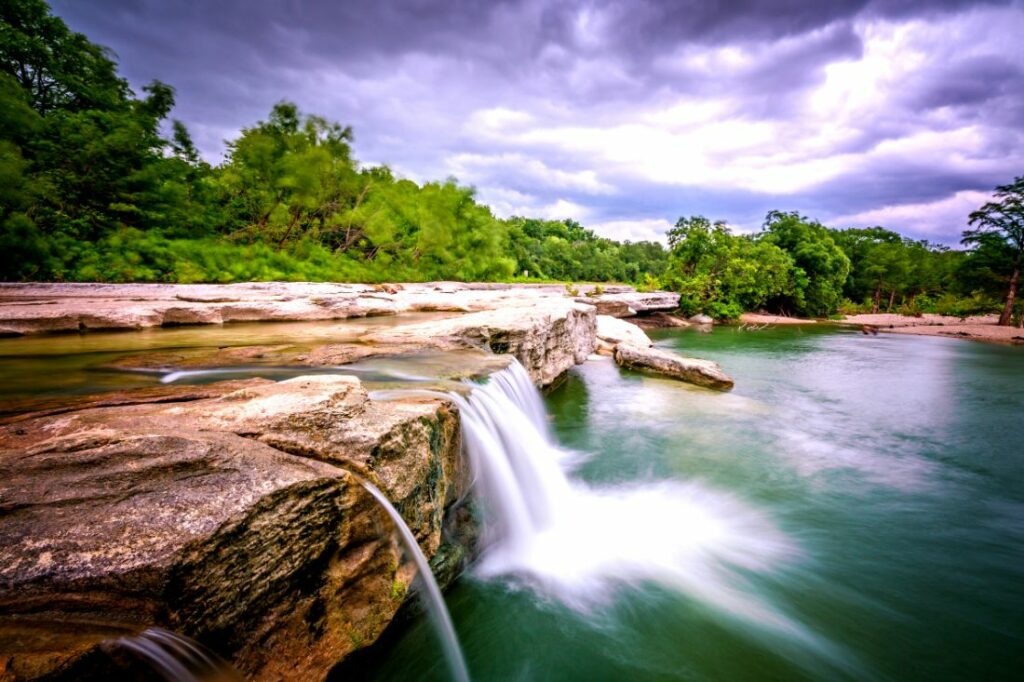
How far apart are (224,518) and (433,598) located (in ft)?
5.91

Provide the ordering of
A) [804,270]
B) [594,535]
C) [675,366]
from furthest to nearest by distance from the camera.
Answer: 1. [804,270]
2. [675,366]
3. [594,535]

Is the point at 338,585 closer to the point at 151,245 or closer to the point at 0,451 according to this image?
the point at 0,451

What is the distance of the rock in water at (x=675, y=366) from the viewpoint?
418 inches

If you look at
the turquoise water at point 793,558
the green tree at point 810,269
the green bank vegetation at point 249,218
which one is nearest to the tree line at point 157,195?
the green bank vegetation at point 249,218

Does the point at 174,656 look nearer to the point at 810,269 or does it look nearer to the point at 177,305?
the point at 177,305

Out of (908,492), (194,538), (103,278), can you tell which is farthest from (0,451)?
(103,278)

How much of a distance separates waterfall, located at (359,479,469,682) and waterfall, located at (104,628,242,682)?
2.96 feet

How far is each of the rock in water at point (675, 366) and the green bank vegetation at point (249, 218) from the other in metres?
13.8

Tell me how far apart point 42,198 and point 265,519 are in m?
16.0

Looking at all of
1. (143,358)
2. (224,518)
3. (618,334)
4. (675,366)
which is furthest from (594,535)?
(618,334)

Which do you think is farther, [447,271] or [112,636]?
[447,271]

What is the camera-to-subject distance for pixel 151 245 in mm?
12711

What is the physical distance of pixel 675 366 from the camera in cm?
1113

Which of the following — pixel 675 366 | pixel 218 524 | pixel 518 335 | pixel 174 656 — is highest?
pixel 518 335
